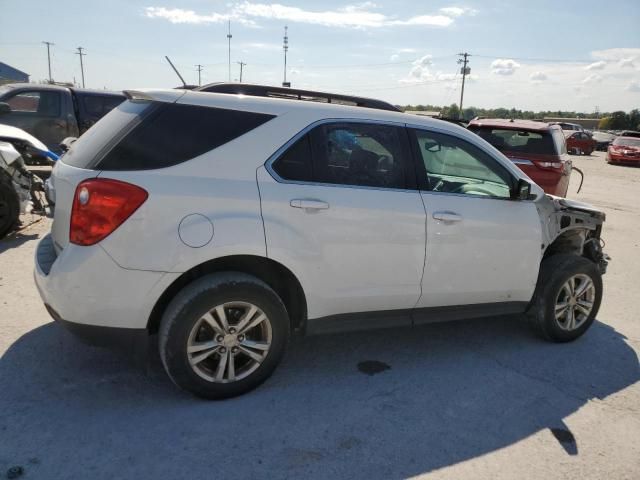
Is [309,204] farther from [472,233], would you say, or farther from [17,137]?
[17,137]

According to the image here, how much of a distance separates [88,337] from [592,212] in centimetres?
407

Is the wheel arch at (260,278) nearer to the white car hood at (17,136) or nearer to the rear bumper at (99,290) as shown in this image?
the rear bumper at (99,290)

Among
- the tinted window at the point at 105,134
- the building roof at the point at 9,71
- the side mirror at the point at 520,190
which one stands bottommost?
the side mirror at the point at 520,190

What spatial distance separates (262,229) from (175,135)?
722 mm

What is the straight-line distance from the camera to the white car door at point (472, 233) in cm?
355

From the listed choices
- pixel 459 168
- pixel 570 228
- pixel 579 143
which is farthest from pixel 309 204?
pixel 579 143

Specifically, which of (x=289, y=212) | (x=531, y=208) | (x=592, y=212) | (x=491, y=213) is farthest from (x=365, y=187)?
(x=592, y=212)

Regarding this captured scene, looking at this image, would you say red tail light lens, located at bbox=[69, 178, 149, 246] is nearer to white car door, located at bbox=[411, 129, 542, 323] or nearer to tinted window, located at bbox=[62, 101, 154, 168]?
tinted window, located at bbox=[62, 101, 154, 168]

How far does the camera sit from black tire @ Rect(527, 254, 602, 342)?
4160 millimetres

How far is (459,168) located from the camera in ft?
13.3

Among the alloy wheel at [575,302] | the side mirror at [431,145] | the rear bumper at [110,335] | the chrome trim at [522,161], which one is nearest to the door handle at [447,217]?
the side mirror at [431,145]

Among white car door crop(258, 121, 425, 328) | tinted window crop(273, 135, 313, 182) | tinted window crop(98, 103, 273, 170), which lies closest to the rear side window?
white car door crop(258, 121, 425, 328)

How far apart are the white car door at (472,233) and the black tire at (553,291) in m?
0.18

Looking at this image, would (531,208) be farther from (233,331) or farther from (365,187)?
(233,331)
